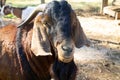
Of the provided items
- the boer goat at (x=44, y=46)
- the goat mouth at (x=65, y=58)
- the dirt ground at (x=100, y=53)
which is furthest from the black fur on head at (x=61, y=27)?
the dirt ground at (x=100, y=53)

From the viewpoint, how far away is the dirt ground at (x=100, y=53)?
674 cm

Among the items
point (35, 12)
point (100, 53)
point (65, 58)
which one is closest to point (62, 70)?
point (65, 58)

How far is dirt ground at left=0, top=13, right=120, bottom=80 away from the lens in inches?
265

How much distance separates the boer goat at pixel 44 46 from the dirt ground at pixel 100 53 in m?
0.98

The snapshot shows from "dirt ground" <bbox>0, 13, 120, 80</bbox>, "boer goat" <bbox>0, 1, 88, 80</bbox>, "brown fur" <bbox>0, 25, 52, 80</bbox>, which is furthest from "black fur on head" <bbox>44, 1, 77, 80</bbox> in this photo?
"dirt ground" <bbox>0, 13, 120, 80</bbox>

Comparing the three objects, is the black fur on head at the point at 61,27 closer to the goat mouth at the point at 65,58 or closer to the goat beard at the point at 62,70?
the goat beard at the point at 62,70

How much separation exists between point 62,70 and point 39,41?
400 millimetres

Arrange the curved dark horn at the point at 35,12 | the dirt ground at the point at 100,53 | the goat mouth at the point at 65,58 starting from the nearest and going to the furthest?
1. the goat mouth at the point at 65,58
2. the curved dark horn at the point at 35,12
3. the dirt ground at the point at 100,53

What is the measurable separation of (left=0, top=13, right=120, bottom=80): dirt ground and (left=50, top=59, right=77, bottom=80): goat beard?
986 mm

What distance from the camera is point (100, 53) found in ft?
26.8

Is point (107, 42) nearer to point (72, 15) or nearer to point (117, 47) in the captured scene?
point (117, 47)

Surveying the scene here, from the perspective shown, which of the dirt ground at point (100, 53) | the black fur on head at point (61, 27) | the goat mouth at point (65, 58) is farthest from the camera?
the dirt ground at point (100, 53)

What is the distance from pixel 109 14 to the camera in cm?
1338

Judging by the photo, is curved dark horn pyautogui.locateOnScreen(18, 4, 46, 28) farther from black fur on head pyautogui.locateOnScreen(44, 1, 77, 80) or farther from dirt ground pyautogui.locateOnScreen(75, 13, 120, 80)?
dirt ground pyautogui.locateOnScreen(75, 13, 120, 80)
